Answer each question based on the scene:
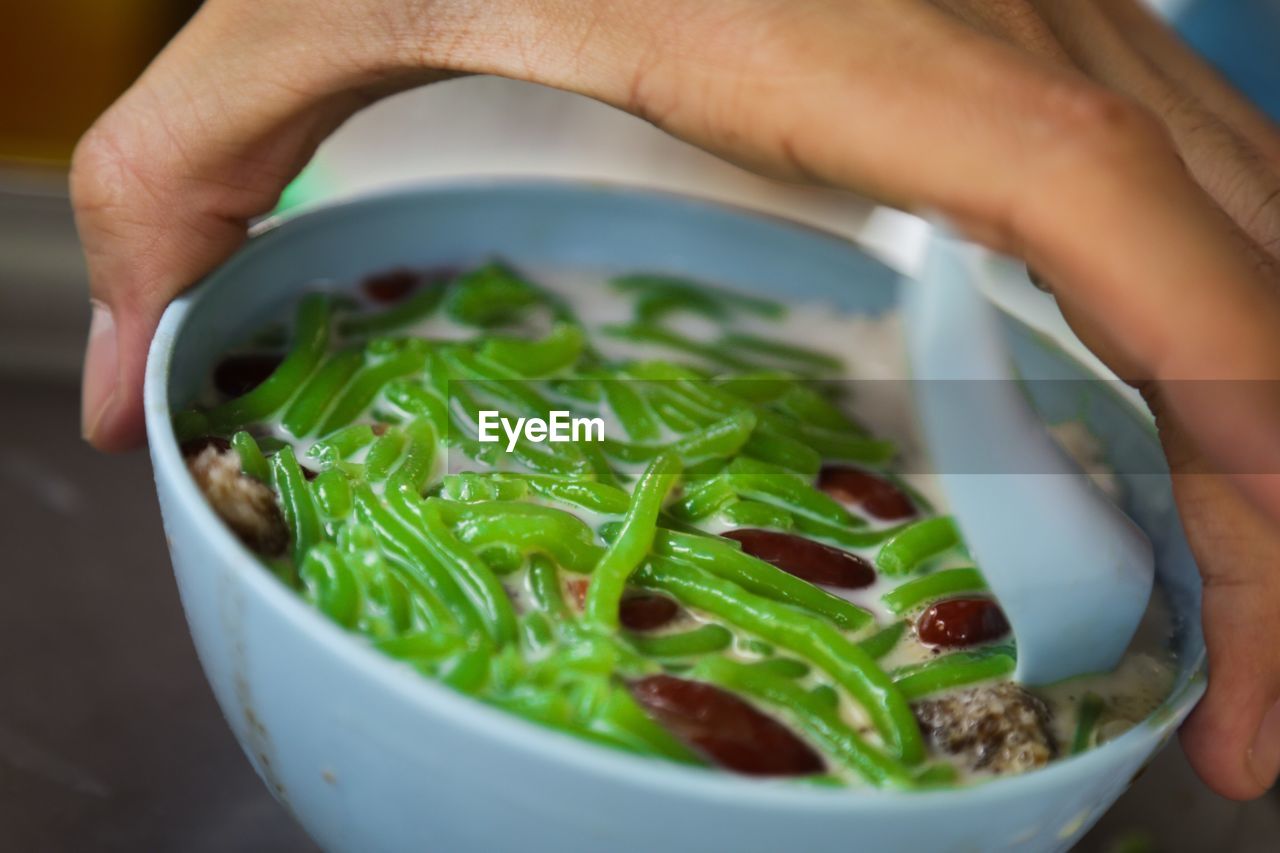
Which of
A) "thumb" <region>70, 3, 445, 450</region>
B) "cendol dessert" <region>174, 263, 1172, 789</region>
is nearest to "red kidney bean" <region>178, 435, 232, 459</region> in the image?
"cendol dessert" <region>174, 263, 1172, 789</region>

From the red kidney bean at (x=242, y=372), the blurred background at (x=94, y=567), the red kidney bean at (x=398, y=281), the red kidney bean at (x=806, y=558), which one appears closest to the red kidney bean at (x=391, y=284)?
the red kidney bean at (x=398, y=281)

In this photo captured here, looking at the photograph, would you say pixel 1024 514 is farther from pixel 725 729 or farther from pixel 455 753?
pixel 455 753

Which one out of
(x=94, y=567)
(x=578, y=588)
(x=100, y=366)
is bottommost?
(x=94, y=567)

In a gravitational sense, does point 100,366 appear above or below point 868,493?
below

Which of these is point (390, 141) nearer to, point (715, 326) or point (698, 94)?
point (715, 326)

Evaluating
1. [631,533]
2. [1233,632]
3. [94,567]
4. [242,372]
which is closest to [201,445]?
[242,372]

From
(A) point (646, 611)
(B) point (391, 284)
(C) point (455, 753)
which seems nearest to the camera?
(C) point (455, 753)

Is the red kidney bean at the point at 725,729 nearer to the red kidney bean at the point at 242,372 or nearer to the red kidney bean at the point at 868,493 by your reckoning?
the red kidney bean at the point at 868,493
